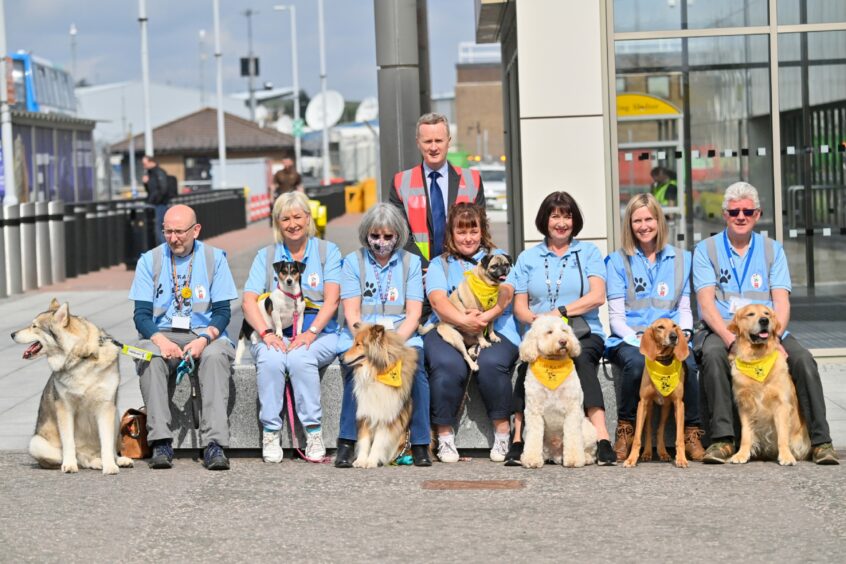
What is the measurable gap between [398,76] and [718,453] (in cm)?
350

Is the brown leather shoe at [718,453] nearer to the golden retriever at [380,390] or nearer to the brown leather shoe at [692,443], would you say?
the brown leather shoe at [692,443]

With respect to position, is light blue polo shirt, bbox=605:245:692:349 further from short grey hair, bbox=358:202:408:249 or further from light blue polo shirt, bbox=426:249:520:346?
short grey hair, bbox=358:202:408:249

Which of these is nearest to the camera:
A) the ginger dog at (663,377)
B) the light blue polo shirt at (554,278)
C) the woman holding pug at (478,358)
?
the ginger dog at (663,377)

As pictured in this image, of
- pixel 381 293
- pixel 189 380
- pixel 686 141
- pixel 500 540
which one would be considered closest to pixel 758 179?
pixel 686 141

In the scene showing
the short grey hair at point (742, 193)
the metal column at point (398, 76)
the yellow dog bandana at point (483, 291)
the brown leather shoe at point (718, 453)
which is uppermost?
the metal column at point (398, 76)

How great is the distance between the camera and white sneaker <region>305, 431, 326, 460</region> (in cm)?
793

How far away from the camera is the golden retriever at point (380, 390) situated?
762 cm

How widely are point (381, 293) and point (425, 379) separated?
641 mm

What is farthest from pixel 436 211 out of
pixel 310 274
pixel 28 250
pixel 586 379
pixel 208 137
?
pixel 208 137

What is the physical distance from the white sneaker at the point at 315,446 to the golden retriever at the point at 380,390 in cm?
29

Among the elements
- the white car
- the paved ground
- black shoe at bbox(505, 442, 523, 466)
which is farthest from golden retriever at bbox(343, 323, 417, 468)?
the white car

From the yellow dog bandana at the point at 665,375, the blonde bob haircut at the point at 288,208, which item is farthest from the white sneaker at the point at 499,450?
the blonde bob haircut at the point at 288,208

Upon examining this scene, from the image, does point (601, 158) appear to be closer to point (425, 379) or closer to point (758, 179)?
point (758, 179)

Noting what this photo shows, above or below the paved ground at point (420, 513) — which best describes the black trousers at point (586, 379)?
above
